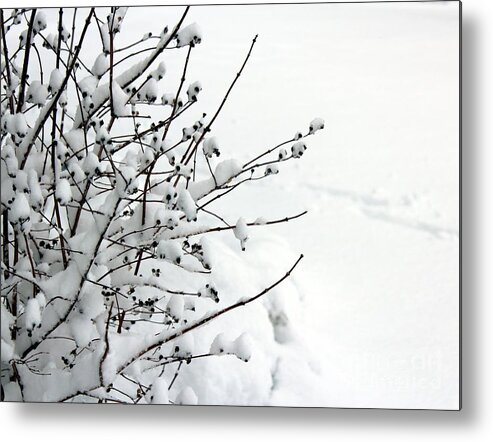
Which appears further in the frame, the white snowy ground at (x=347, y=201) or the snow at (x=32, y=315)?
the white snowy ground at (x=347, y=201)

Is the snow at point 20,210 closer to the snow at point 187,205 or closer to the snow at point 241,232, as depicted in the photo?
the snow at point 187,205

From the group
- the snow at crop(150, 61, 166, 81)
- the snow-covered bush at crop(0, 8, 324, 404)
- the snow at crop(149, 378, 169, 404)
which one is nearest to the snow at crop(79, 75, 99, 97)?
the snow-covered bush at crop(0, 8, 324, 404)

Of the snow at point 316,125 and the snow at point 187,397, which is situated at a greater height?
the snow at point 316,125

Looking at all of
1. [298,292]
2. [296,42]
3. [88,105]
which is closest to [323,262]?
[298,292]

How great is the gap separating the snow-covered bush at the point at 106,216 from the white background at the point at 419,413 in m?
0.08

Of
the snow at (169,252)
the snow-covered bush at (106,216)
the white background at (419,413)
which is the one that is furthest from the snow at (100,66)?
the white background at (419,413)

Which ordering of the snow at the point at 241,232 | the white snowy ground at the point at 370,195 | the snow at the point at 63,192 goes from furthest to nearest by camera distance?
the white snowy ground at the point at 370,195, the snow at the point at 241,232, the snow at the point at 63,192

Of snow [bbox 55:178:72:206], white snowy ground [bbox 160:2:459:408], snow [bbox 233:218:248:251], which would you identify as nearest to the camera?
snow [bbox 55:178:72:206]

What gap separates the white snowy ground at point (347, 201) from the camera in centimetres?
151

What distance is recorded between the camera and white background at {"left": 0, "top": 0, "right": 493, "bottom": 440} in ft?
4.97

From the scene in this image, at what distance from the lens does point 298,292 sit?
1.54m

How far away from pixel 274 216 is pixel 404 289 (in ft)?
1.02

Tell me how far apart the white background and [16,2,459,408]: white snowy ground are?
3 cm

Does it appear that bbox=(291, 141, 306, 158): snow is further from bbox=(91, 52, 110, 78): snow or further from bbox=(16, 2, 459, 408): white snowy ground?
bbox=(91, 52, 110, 78): snow
